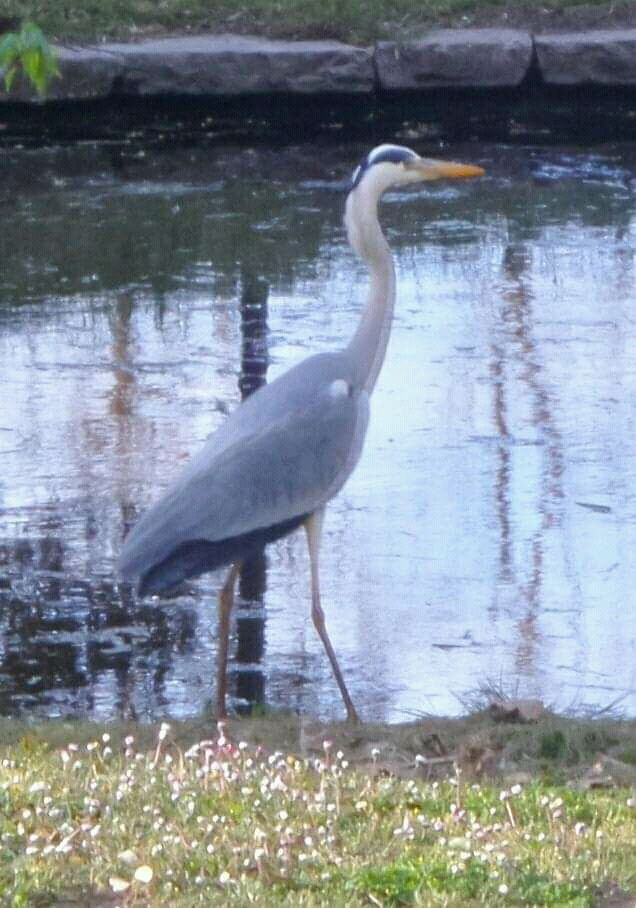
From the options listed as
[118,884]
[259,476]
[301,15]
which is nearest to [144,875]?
[118,884]

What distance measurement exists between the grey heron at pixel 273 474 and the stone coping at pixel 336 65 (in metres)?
8.09

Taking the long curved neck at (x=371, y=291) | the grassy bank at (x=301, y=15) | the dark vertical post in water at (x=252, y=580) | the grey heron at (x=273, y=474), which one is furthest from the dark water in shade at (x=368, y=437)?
the grassy bank at (x=301, y=15)

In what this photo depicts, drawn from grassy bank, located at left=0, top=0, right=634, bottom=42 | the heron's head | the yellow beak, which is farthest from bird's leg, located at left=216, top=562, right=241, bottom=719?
grassy bank, located at left=0, top=0, right=634, bottom=42

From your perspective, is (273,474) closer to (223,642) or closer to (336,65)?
(223,642)

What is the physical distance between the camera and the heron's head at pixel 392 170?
605 cm

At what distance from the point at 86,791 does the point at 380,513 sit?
3.18 metres

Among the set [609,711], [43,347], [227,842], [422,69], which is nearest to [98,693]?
[609,711]

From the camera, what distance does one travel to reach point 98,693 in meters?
5.75

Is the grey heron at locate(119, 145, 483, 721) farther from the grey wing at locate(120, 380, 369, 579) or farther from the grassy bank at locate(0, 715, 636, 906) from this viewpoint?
the grassy bank at locate(0, 715, 636, 906)

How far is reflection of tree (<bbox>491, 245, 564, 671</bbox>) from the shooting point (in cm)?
643

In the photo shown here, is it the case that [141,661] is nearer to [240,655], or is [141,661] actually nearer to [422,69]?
[240,655]

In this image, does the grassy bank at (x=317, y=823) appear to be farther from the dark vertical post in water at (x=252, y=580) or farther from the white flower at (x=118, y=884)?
the dark vertical post in water at (x=252, y=580)

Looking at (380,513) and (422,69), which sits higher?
(422,69)

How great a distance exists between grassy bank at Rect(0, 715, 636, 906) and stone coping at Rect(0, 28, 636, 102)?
31.4 feet
